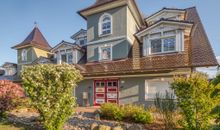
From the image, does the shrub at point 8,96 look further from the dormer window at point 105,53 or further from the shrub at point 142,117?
the dormer window at point 105,53

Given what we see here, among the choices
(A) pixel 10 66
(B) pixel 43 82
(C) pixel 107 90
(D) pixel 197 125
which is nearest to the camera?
(D) pixel 197 125

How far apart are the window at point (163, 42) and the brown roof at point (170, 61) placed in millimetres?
605

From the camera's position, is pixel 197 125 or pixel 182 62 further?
pixel 182 62

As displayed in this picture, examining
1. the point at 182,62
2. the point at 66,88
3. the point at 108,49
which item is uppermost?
the point at 108,49

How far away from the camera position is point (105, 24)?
19141 millimetres

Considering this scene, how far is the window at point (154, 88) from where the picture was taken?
573 inches

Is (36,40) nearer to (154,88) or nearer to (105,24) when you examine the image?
(105,24)

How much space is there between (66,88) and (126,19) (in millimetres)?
11497

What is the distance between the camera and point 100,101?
1744cm

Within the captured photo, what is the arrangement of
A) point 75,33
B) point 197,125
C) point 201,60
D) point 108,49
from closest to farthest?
point 197,125, point 201,60, point 108,49, point 75,33

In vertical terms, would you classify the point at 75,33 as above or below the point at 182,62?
above

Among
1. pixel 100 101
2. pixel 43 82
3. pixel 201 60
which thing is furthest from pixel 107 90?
pixel 43 82

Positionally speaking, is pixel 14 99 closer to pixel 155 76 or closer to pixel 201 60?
pixel 155 76

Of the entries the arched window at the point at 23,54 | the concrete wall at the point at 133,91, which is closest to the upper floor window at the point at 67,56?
the concrete wall at the point at 133,91
